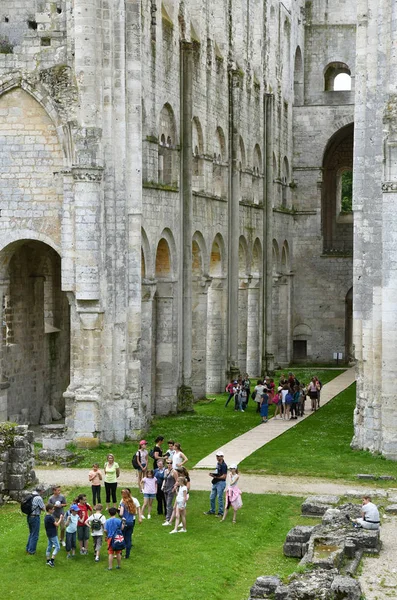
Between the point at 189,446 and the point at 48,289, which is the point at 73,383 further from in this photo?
the point at 48,289

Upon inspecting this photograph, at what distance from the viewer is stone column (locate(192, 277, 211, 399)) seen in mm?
45719

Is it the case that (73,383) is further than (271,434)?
No

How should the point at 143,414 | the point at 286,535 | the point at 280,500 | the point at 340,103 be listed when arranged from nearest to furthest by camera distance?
the point at 286,535 < the point at 280,500 < the point at 143,414 < the point at 340,103

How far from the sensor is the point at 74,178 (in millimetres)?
35031

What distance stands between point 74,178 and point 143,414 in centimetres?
762

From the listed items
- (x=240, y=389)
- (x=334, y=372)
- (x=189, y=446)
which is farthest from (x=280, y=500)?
(x=334, y=372)

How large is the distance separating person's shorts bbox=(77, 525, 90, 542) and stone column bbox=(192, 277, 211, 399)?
22.5 m

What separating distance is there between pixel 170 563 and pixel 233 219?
28.9 metres

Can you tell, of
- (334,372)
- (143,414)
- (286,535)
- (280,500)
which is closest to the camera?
(286,535)

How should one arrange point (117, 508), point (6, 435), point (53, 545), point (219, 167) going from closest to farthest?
1. point (53, 545)
2. point (117, 508)
3. point (6, 435)
4. point (219, 167)

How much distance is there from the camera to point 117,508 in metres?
25.4

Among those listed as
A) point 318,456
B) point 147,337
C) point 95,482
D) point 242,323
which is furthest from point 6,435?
point 242,323

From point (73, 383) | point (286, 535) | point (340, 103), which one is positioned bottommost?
point (286, 535)

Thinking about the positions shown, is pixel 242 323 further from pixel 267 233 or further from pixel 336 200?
pixel 336 200
